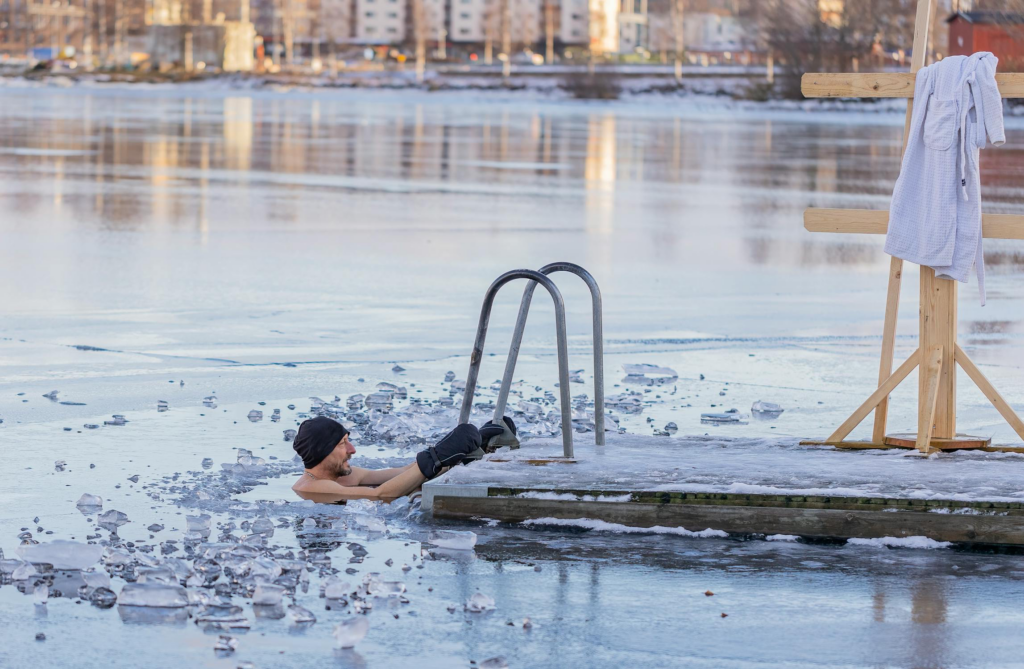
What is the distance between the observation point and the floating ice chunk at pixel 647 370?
9.53 meters

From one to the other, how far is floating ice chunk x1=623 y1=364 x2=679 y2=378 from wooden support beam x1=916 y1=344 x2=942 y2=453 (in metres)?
2.73

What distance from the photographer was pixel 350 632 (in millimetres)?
4727

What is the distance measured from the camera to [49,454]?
23.7ft

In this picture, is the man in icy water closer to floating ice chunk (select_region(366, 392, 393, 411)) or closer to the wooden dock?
the wooden dock

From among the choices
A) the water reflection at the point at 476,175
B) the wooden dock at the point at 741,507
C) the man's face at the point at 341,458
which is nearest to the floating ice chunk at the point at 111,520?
the man's face at the point at 341,458

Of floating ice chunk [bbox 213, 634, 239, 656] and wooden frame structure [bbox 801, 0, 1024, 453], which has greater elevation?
wooden frame structure [bbox 801, 0, 1024, 453]

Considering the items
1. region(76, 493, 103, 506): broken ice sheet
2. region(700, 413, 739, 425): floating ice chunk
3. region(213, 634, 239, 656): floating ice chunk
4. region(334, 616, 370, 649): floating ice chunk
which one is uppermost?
region(334, 616, 370, 649): floating ice chunk

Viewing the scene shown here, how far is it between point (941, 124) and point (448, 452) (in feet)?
8.41

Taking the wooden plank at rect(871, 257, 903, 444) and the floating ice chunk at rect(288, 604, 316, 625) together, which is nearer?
the floating ice chunk at rect(288, 604, 316, 625)

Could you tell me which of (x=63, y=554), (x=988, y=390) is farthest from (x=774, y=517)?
(x=63, y=554)

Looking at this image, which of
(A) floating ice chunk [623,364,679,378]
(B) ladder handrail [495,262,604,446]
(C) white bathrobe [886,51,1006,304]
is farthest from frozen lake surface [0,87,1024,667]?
(C) white bathrobe [886,51,1006,304]

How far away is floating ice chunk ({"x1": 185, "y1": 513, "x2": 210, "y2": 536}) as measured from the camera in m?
5.91

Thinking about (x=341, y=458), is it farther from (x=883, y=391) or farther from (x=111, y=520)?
(x=883, y=391)

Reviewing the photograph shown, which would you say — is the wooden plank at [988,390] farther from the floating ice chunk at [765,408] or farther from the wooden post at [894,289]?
the floating ice chunk at [765,408]
